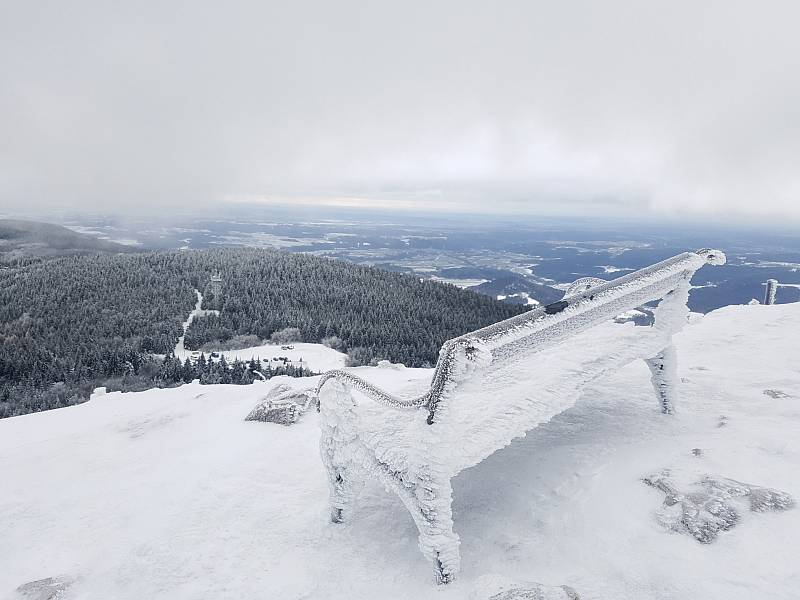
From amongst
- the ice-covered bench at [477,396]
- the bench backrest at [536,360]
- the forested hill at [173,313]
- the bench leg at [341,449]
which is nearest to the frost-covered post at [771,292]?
the bench backrest at [536,360]

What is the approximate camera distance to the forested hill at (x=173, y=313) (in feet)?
138

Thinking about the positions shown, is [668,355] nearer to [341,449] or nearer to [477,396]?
[477,396]

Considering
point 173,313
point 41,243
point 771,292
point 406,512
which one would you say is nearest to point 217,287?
point 173,313

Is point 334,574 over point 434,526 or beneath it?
beneath

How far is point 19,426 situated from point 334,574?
1357 cm

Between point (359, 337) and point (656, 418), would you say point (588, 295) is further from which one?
point (359, 337)

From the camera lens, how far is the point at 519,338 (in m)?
5.34

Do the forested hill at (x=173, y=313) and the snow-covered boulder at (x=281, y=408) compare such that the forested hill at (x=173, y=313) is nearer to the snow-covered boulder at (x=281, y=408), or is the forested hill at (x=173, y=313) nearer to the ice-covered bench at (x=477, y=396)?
the snow-covered boulder at (x=281, y=408)

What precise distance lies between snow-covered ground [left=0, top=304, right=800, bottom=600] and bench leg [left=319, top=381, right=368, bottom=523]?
1.50 ft

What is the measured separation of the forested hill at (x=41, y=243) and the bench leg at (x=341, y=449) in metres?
142

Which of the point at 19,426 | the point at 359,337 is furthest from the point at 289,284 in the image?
the point at 19,426

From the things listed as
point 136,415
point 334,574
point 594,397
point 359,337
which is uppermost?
point 594,397

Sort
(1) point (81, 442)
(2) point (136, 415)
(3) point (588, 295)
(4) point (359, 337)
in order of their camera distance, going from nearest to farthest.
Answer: (3) point (588, 295)
(1) point (81, 442)
(2) point (136, 415)
(4) point (359, 337)

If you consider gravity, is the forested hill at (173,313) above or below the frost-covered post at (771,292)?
below
